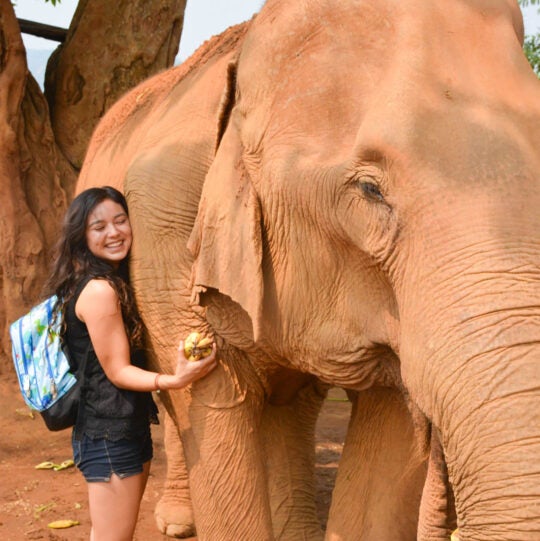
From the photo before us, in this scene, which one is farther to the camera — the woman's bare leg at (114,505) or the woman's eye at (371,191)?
the woman's bare leg at (114,505)

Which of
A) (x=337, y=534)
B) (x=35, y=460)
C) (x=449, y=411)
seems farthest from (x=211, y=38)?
(x=35, y=460)

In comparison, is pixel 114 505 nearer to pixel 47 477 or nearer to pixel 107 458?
pixel 107 458

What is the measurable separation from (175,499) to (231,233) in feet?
7.69

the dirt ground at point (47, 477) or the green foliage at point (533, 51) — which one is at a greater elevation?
the green foliage at point (533, 51)

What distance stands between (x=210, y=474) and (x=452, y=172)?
161cm

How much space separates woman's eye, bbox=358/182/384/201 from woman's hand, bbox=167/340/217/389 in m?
1.02

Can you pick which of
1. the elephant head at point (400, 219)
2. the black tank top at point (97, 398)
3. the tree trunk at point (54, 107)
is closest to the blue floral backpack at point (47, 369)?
the black tank top at point (97, 398)

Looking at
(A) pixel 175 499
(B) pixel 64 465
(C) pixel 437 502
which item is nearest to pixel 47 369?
Result: (C) pixel 437 502

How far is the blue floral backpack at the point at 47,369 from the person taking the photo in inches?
147

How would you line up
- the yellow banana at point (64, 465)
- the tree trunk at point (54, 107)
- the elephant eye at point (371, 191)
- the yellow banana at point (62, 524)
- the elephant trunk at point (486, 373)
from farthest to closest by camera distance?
the tree trunk at point (54, 107), the yellow banana at point (64, 465), the yellow banana at point (62, 524), the elephant eye at point (371, 191), the elephant trunk at point (486, 373)

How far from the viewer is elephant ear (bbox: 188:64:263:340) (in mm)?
3066

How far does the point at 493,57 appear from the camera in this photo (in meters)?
2.77

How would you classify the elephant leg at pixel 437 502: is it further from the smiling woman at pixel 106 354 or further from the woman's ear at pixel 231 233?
the smiling woman at pixel 106 354

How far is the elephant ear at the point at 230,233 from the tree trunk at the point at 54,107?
13.3ft
